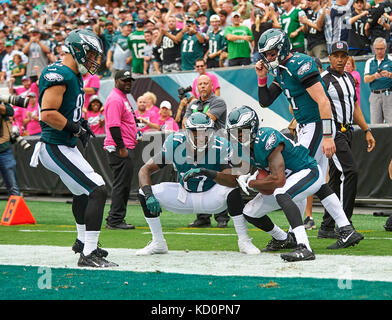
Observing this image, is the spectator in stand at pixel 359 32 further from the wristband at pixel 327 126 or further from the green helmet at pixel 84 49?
the green helmet at pixel 84 49

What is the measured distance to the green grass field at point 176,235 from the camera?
6645mm

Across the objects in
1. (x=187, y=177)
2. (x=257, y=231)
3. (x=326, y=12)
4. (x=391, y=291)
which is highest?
(x=391, y=291)

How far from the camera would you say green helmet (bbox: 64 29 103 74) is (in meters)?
5.67

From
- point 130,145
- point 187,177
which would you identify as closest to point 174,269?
point 187,177

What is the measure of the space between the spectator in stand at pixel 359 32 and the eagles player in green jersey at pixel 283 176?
669 centimetres

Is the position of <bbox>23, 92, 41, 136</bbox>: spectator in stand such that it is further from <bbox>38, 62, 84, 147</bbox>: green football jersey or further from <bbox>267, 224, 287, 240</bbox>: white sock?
<bbox>267, 224, 287, 240</bbox>: white sock

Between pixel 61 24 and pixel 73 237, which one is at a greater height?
pixel 73 237

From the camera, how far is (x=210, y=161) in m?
6.68

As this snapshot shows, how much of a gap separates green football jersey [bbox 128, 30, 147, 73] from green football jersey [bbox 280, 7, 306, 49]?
382 centimetres

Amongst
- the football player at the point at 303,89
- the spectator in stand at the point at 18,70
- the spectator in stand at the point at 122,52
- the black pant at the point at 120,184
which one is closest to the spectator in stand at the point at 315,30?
the spectator in stand at the point at 122,52

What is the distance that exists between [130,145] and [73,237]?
1.85 metres

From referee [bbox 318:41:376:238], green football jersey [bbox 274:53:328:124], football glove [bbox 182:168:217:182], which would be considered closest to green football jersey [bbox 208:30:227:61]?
referee [bbox 318:41:376:238]
